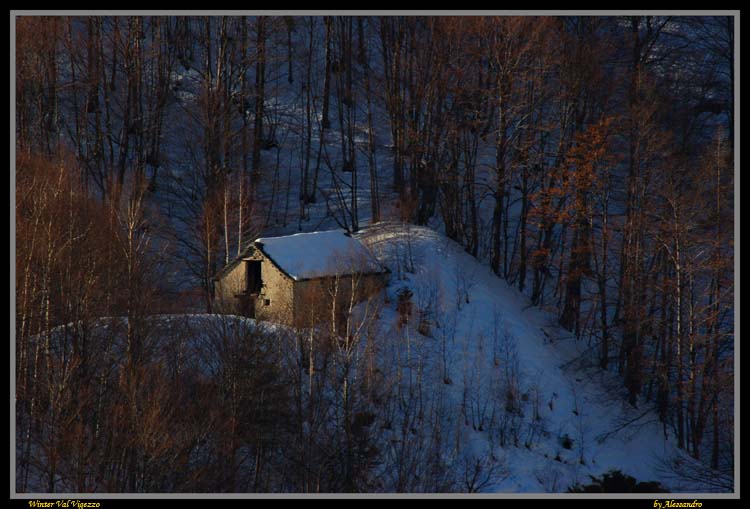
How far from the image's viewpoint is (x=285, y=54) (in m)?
48.0

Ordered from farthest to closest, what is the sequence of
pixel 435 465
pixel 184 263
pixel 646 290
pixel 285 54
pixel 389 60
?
pixel 285 54
pixel 389 60
pixel 184 263
pixel 646 290
pixel 435 465

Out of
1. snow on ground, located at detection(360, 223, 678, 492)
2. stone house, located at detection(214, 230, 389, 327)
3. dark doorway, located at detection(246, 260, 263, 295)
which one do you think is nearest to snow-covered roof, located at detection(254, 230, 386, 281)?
stone house, located at detection(214, 230, 389, 327)

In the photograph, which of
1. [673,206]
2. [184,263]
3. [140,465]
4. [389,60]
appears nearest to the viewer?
[140,465]

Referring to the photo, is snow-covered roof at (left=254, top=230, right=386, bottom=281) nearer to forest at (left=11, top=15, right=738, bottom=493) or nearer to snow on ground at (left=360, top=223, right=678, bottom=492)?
snow on ground at (left=360, top=223, right=678, bottom=492)

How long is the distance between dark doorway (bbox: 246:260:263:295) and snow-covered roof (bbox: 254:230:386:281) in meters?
0.83

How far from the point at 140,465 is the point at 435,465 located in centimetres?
700

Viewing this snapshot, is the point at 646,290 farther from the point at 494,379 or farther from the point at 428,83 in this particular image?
the point at 428,83

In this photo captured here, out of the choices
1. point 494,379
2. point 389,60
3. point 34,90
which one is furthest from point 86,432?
point 389,60

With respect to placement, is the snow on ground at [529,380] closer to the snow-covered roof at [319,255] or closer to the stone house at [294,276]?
the snow-covered roof at [319,255]

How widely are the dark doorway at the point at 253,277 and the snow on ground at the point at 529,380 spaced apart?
4607mm

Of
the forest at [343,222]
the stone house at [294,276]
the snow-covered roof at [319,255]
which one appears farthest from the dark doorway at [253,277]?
the forest at [343,222]

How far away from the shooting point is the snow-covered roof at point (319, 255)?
25844mm

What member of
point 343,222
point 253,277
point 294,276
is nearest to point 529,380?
point 294,276

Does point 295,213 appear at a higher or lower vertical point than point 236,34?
lower
